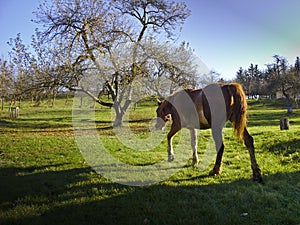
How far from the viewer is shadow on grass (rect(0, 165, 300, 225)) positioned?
326 centimetres

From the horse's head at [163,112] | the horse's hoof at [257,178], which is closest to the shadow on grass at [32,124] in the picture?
the horse's head at [163,112]

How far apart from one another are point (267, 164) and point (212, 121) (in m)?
2.02

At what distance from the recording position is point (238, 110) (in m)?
4.85

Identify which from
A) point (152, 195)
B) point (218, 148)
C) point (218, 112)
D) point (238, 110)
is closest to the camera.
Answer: point (152, 195)

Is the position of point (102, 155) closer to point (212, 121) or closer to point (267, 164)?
point (212, 121)

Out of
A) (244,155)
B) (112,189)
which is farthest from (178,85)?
(112,189)

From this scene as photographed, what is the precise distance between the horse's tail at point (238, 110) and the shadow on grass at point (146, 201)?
1076 millimetres

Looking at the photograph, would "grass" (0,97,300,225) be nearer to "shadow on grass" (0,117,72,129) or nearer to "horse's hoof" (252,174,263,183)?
"horse's hoof" (252,174,263,183)

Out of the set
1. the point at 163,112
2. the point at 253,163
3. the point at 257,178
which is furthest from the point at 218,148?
the point at 163,112

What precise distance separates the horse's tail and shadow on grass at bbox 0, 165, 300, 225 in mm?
1076

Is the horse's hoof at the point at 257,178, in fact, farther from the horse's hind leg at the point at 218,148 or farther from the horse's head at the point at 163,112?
the horse's head at the point at 163,112

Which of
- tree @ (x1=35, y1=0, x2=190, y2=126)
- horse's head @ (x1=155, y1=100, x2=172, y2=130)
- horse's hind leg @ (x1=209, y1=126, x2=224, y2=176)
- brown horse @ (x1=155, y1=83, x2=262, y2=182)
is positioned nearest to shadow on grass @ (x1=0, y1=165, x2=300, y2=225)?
horse's hind leg @ (x1=209, y1=126, x2=224, y2=176)

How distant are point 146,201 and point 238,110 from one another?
8.79ft

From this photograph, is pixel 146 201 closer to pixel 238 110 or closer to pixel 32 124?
pixel 238 110
